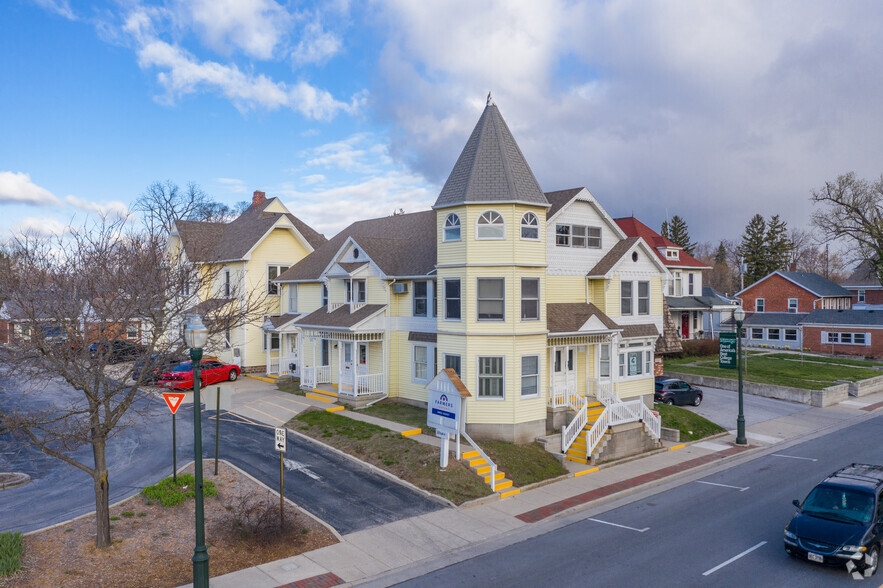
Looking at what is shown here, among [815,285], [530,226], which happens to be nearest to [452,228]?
[530,226]

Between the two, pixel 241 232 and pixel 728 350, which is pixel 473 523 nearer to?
pixel 728 350

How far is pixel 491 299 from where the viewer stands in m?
21.1

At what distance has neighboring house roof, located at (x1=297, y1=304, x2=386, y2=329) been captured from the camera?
26977mm

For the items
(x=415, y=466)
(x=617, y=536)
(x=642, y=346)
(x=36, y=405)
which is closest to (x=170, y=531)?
(x=415, y=466)

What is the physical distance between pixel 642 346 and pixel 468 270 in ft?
34.5

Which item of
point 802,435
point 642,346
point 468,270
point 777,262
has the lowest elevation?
point 802,435

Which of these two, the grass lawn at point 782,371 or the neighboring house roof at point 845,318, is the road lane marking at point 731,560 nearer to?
the grass lawn at point 782,371

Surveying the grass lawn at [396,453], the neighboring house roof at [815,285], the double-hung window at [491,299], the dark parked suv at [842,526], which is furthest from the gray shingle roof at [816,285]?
the grass lawn at [396,453]

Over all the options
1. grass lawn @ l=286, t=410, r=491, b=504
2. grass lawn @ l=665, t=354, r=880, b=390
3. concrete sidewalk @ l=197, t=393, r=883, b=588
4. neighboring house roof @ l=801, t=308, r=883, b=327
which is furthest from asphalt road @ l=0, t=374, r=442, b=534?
neighboring house roof @ l=801, t=308, r=883, b=327

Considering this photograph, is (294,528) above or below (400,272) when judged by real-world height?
below

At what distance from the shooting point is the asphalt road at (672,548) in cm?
1205

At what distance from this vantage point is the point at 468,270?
21172 mm

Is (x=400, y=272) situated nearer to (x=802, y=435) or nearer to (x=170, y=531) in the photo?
(x=170, y=531)

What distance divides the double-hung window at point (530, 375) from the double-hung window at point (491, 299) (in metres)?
1.87
